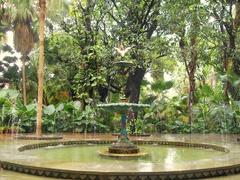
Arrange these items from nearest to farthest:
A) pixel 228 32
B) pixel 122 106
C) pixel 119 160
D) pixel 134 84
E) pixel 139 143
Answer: pixel 119 160 < pixel 122 106 < pixel 139 143 < pixel 228 32 < pixel 134 84

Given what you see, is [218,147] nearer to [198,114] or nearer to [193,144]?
[193,144]

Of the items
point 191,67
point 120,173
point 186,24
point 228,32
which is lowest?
point 120,173

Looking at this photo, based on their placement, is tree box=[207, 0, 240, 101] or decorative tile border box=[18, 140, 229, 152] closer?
decorative tile border box=[18, 140, 229, 152]

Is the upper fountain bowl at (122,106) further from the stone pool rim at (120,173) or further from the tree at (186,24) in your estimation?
the tree at (186,24)

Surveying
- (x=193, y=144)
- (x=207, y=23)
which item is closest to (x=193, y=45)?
(x=207, y=23)

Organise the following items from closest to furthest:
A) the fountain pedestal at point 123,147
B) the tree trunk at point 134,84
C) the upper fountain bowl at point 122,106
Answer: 1. the fountain pedestal at point 123,147
2. the upper fountain bowl at point 122,106
3. the tree trunk at point 134,84

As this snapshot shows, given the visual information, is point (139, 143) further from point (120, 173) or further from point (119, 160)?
point (120, 173)

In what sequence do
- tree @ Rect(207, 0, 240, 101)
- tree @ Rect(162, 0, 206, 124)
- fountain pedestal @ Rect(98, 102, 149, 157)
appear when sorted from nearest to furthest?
fountain pedestal @ Rect(98, 102, 149, 157) < tree @ Rect(162, 0, 206, 124) < tree @ Rect(207, 0, 240, 101)

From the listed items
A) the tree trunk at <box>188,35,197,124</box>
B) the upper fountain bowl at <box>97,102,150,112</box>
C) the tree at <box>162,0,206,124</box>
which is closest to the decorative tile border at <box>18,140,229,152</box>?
the upper fountain bowl at <box>97,102,150,112</box>

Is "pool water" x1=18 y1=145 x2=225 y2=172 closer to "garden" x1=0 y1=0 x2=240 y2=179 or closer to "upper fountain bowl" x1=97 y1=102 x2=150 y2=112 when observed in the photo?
"garden" x1=0 y1=0 x2=240 y2=179

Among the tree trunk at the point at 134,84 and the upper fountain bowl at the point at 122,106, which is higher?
the tree trunk at the point at 134,84

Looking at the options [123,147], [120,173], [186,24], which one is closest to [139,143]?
[123,147]

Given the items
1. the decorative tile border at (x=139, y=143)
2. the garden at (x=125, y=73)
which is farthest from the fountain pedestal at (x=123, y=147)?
the decorative tile border at (x=139, y=143)

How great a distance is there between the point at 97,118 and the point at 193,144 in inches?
305
